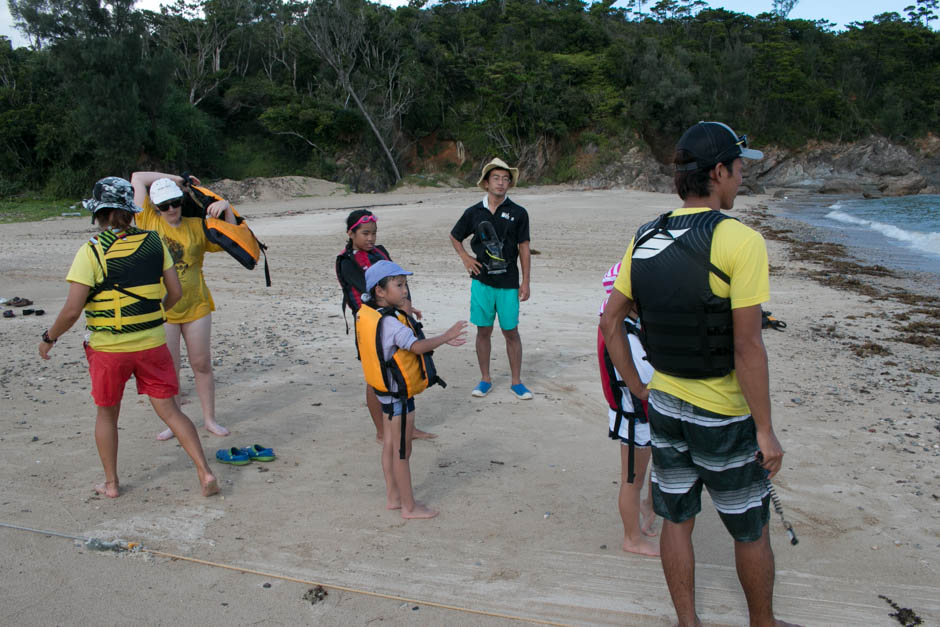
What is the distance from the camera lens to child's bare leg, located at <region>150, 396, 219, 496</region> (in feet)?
13.0

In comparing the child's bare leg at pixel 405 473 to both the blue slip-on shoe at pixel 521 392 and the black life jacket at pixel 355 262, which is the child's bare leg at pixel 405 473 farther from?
the blue slip-on shoe at pixel 521 392

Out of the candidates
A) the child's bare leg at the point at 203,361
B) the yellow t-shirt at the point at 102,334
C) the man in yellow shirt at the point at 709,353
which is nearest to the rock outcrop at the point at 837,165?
the child's bare leg at the point at 203,361

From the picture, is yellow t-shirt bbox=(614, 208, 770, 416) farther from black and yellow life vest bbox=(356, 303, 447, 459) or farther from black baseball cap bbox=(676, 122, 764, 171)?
black and yellow life vest bbox=(356, 303, 447, 459)

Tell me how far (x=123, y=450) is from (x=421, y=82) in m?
42.8

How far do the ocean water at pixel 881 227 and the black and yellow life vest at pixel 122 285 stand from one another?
1525cm

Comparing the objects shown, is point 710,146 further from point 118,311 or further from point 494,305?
point 494,305

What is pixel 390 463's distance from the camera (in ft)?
12.8

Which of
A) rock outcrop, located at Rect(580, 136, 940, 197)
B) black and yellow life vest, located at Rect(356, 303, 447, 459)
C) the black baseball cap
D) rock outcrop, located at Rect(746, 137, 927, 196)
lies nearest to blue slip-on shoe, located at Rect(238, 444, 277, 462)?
black and yellow life vest, located at Rect(356, 303, 447, 459)

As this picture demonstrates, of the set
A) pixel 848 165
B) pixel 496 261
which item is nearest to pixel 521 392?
pixel 496 261

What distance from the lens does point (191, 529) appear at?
369cm

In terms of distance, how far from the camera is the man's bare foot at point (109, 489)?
4042 millimetres

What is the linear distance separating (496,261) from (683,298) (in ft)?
12.0

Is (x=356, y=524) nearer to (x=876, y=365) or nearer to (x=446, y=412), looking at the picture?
(x=446, y=412)

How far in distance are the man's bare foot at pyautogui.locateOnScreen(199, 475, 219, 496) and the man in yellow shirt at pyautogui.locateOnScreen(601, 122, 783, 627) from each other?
8.88 feet
